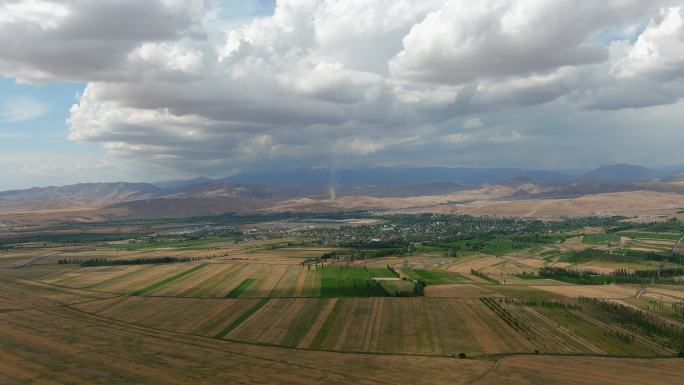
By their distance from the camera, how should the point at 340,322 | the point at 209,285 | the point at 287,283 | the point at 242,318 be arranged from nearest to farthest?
1. the point at 340,322
2. the point at 242,318
3. the point at 209,285
4. the point at 287,283

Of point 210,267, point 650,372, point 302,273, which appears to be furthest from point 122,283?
point 650,372

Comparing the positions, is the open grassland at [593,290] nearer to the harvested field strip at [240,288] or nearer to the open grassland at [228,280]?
the open grassland at [228,280]

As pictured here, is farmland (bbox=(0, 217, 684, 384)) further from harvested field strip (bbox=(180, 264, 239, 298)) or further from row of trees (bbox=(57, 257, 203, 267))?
row of trees (bbox=(57, 257, 203, 267))

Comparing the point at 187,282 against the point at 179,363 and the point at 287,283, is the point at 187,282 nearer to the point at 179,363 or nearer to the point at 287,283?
the point at 287,283

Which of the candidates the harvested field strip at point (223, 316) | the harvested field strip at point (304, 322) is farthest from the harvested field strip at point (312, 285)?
the harvested field strip at point (223, 316)

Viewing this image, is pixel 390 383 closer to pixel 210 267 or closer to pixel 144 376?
pixel 144 376

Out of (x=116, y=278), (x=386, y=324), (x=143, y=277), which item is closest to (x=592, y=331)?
(x=386, y=324)

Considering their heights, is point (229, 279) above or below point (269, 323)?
above
